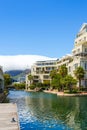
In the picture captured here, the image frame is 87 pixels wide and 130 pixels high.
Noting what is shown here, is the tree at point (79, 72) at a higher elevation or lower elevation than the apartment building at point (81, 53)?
lower

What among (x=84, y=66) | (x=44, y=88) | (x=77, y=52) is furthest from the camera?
(x=44, y=88)

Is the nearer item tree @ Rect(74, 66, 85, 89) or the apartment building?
tree @ Rect(74, 66, 85, 89)

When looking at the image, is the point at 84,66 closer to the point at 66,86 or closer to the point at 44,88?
the point at 66,86

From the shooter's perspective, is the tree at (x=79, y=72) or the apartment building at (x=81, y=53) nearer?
the tree at (x=79, y=72)

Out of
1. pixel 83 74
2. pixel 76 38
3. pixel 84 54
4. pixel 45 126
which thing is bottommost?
pixel 45 126

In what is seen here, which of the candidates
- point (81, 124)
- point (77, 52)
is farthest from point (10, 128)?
point (77, 52)

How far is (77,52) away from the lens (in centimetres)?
14725

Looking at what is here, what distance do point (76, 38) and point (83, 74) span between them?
132 feet

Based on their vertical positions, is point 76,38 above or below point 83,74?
above

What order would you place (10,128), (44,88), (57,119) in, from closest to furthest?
(10,128), (57,119), (44,88)

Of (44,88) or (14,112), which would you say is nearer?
(14,112)

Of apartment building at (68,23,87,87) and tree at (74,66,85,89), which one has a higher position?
apartment building at (68,23,87,87)

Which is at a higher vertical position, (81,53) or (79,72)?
(81,53)

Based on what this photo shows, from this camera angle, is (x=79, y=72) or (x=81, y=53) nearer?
(x=79, y=72)
